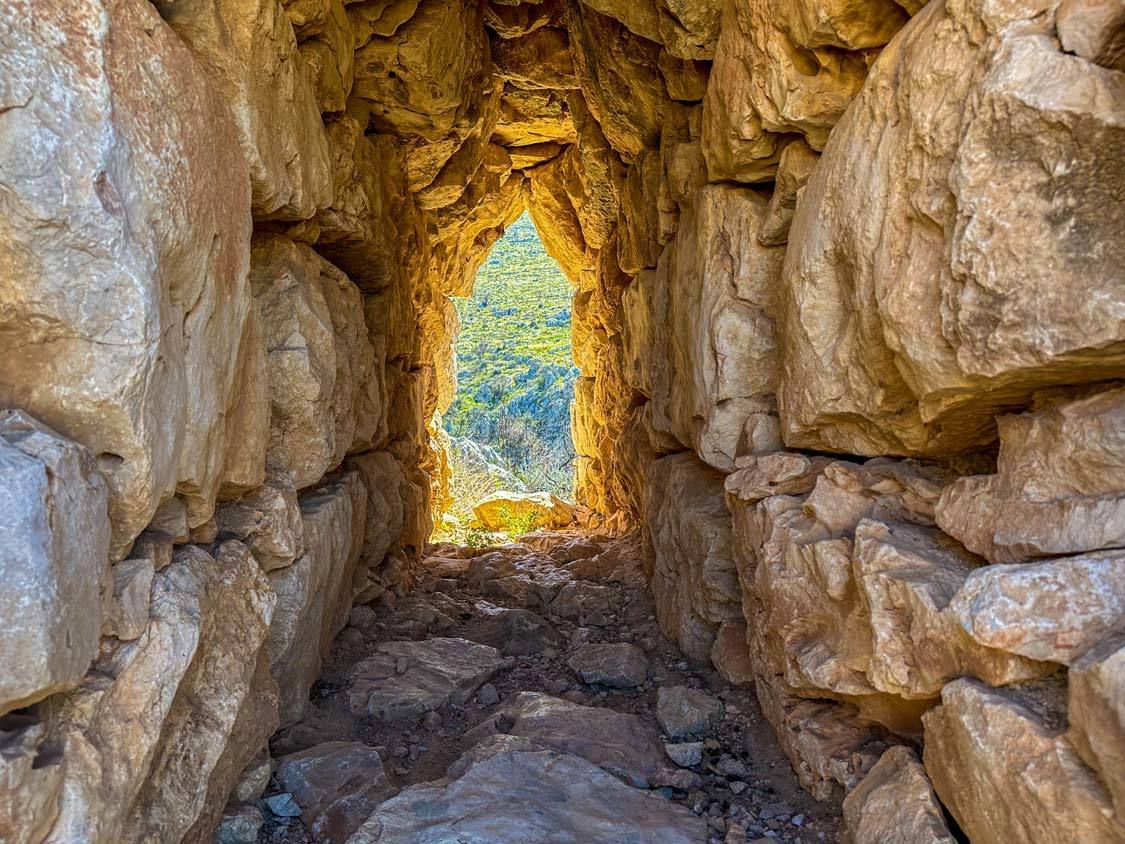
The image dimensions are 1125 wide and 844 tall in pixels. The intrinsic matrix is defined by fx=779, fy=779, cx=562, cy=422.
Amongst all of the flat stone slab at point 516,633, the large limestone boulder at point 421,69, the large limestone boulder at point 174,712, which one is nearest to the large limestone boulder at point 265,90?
the large limestone boulder at point 421,69

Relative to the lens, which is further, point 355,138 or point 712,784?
point 355,138

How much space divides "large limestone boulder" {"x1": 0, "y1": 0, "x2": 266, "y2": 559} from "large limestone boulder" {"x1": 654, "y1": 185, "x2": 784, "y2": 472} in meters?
2.46

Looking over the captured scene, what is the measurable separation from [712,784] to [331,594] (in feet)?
7.90

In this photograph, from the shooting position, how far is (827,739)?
318 centimetres

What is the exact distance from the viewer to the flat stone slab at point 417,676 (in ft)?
14.3

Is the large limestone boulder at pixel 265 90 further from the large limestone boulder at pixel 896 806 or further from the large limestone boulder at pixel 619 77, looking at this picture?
the large limestone boulder at pixel 896 806

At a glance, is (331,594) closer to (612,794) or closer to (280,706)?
(280,706)

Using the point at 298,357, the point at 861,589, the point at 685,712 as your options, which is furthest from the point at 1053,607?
the point at 298,357

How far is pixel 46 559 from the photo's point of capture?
1.86 meters

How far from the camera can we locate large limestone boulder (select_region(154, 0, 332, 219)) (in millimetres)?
2980

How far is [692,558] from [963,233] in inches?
119

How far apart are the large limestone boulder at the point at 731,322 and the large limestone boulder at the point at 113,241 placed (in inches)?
97.0

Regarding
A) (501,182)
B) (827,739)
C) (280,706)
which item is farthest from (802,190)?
(501,182)

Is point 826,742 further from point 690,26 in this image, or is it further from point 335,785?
point 690,26
